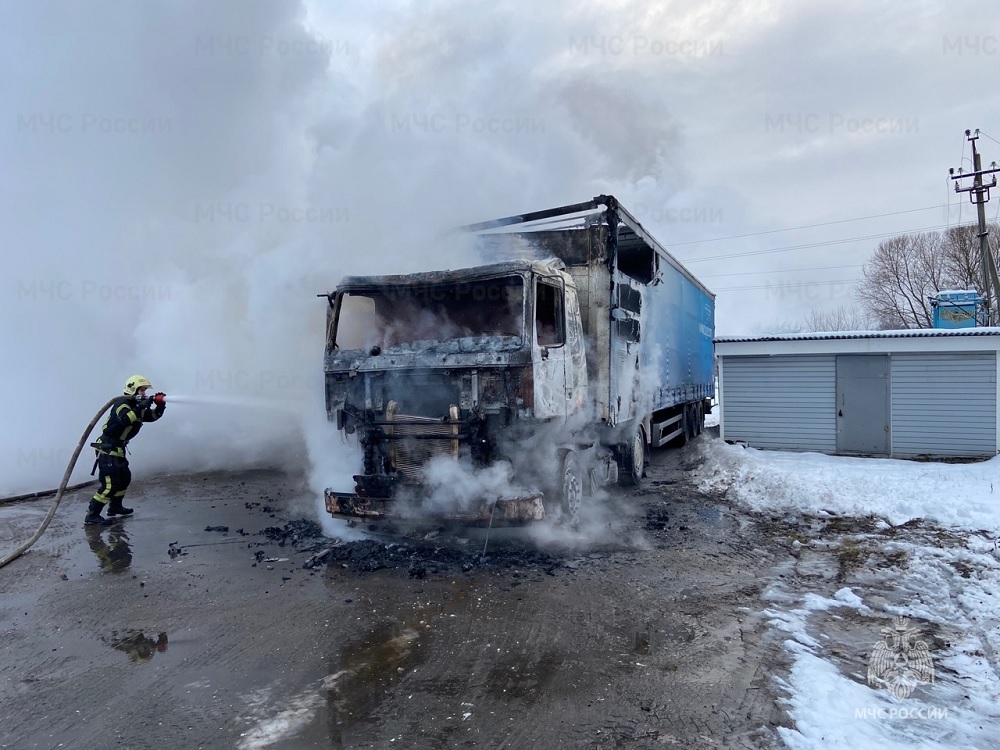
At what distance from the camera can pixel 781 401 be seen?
13008 mm

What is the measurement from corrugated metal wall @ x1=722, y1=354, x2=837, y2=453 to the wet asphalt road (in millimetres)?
6302

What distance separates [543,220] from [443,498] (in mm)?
3890

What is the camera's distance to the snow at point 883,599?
3.32 meters

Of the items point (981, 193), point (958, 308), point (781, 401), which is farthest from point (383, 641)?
point (981, 193)

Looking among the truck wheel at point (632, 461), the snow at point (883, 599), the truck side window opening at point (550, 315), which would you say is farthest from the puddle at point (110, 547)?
the truck wheel at point (632, 461)

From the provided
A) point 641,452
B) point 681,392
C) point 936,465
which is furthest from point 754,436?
point 641,452

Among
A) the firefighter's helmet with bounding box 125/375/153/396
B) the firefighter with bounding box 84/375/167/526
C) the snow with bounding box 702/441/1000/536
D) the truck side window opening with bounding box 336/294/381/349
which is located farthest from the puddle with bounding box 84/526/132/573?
the snow with bounding box 702/441/1000/536

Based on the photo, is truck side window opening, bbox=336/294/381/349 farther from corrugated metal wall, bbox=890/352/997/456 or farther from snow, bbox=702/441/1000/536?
corrugated metal wall, bbox=890/352/997/456

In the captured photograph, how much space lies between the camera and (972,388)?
1154cm

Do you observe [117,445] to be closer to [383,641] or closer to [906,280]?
[383,641]

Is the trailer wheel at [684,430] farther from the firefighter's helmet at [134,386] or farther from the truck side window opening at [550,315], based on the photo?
the firefighter's helmet at [134,386]

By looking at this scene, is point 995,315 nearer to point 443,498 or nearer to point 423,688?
point 443,498

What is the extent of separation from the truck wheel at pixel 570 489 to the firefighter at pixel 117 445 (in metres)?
4.93

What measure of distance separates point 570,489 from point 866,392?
8.37 meters
